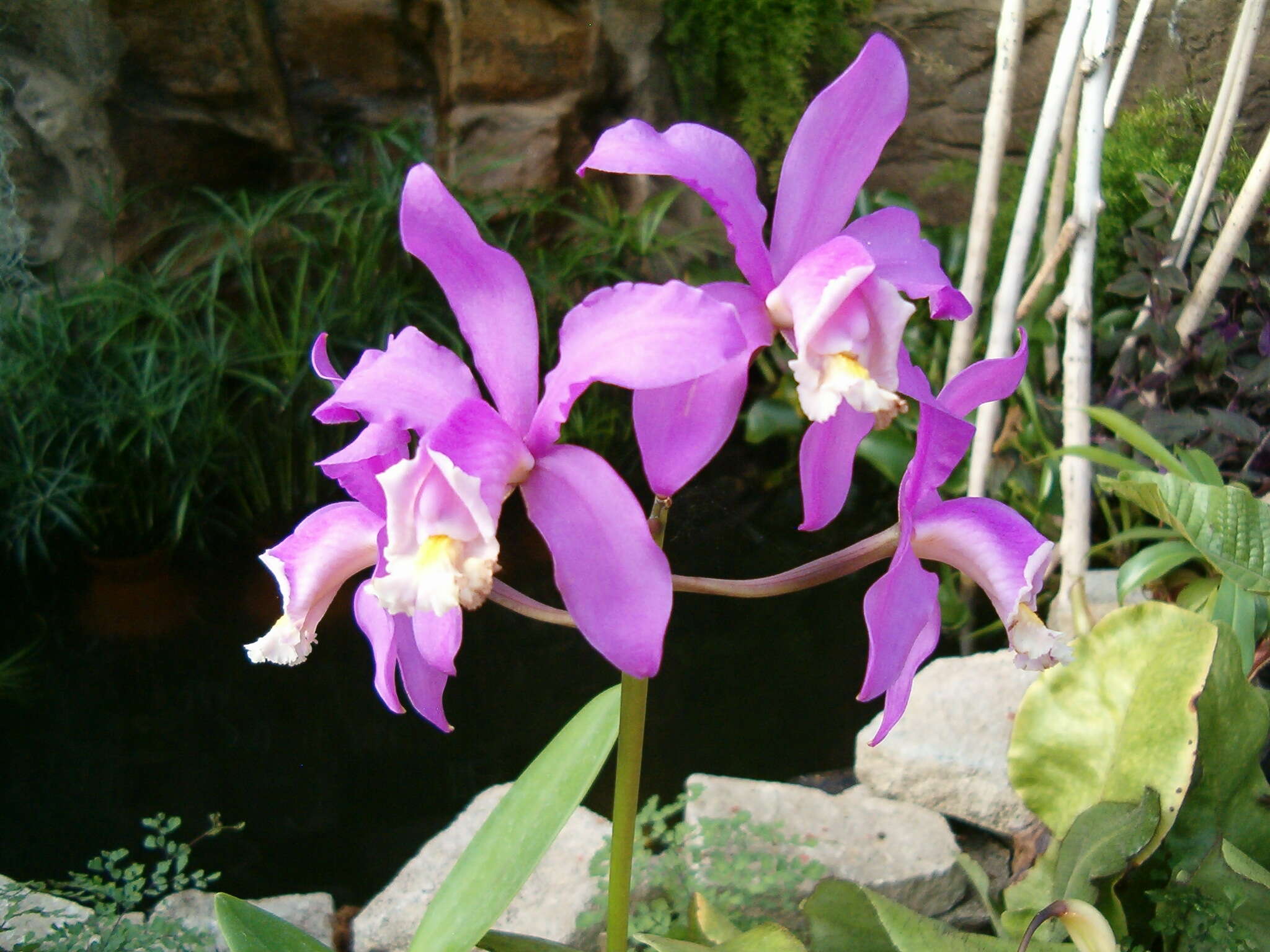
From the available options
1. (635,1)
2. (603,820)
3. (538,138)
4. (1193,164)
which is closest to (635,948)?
(603,820)

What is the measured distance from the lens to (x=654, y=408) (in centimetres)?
57

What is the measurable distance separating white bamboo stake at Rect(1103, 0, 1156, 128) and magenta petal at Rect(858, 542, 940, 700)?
4.34 ft

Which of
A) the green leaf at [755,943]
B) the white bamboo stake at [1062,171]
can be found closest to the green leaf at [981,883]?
the green leaf at [755,943]

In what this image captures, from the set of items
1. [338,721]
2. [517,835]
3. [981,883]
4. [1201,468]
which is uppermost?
[517,835]

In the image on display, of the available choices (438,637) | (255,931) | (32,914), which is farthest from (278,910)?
(438,637)

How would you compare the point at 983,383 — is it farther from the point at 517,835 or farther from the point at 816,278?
the point at 517,835

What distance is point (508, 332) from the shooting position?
23.9 inches

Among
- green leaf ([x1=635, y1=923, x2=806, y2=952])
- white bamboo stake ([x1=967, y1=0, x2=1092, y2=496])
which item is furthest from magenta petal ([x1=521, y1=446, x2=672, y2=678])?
white bamboo stake ([x1=967, y1=0, x2=1092, y2=496])

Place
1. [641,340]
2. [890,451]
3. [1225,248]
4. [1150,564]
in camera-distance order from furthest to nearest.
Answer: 1. [890,451]
2. [1225,248]
3. [1150,564]
4. [641,340]

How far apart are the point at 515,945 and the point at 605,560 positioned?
1.33 feet

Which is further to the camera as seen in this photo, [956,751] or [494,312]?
[956,751]

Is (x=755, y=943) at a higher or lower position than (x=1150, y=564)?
higher

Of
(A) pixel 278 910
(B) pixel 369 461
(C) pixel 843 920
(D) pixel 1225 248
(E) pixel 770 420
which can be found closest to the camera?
(B) pixel 369 461

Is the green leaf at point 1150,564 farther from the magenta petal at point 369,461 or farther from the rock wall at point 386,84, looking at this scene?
the rock wall at point 386,84
